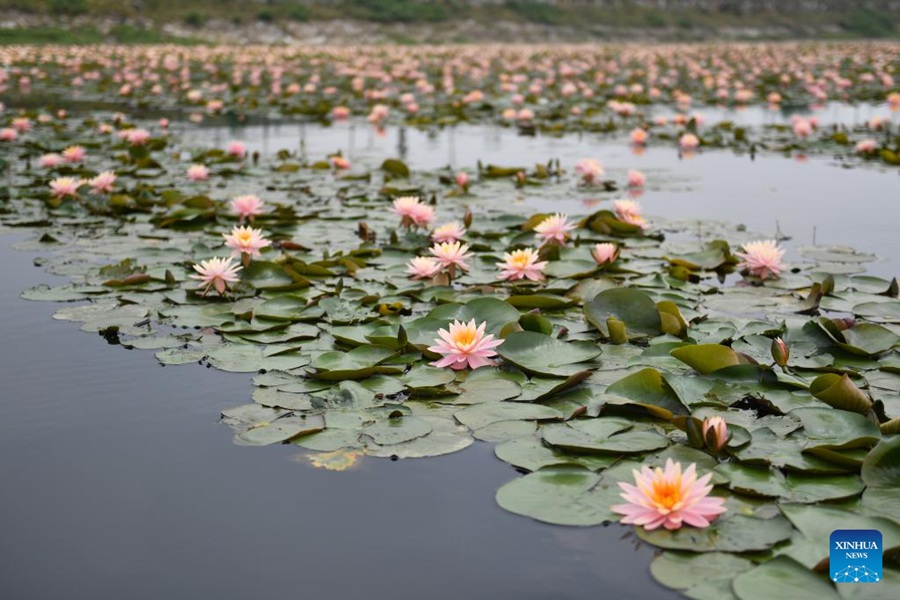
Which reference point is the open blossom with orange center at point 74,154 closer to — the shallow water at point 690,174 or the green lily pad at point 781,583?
the shallow water at point 690,174

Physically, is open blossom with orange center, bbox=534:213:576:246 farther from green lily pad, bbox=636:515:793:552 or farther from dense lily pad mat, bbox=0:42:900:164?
green lily pad, bbox=636:515:793:552

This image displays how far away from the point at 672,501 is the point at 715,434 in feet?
1.10

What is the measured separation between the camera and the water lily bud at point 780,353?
2416 millimetres

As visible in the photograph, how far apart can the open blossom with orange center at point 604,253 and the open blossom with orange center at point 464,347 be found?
995mm

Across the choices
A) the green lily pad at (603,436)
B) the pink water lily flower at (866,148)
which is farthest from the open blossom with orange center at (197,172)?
the pink water lily flower at (866,148)

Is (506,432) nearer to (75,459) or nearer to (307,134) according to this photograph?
(75,459)

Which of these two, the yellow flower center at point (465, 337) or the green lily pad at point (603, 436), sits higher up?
the yellow flower center at point (465, 337)

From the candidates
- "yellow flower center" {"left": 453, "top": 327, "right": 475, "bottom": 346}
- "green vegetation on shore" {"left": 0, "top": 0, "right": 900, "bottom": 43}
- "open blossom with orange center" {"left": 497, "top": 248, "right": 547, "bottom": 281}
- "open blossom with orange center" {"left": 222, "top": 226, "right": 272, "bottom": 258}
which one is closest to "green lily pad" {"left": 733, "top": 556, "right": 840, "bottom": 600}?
"yellow flower center" {"left": 453, "top": 327, "right": 475, "bottom": 346}

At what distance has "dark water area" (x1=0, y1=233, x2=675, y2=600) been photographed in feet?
5.21

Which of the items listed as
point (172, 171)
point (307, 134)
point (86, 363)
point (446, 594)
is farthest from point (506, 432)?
point (307, 134)

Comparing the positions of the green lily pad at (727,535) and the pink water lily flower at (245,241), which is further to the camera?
the pink water lily flower at (245,241)

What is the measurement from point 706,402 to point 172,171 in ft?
15.0

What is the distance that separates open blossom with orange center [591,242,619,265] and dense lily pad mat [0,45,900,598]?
0.08 metres

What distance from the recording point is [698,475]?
1907 millimetres
